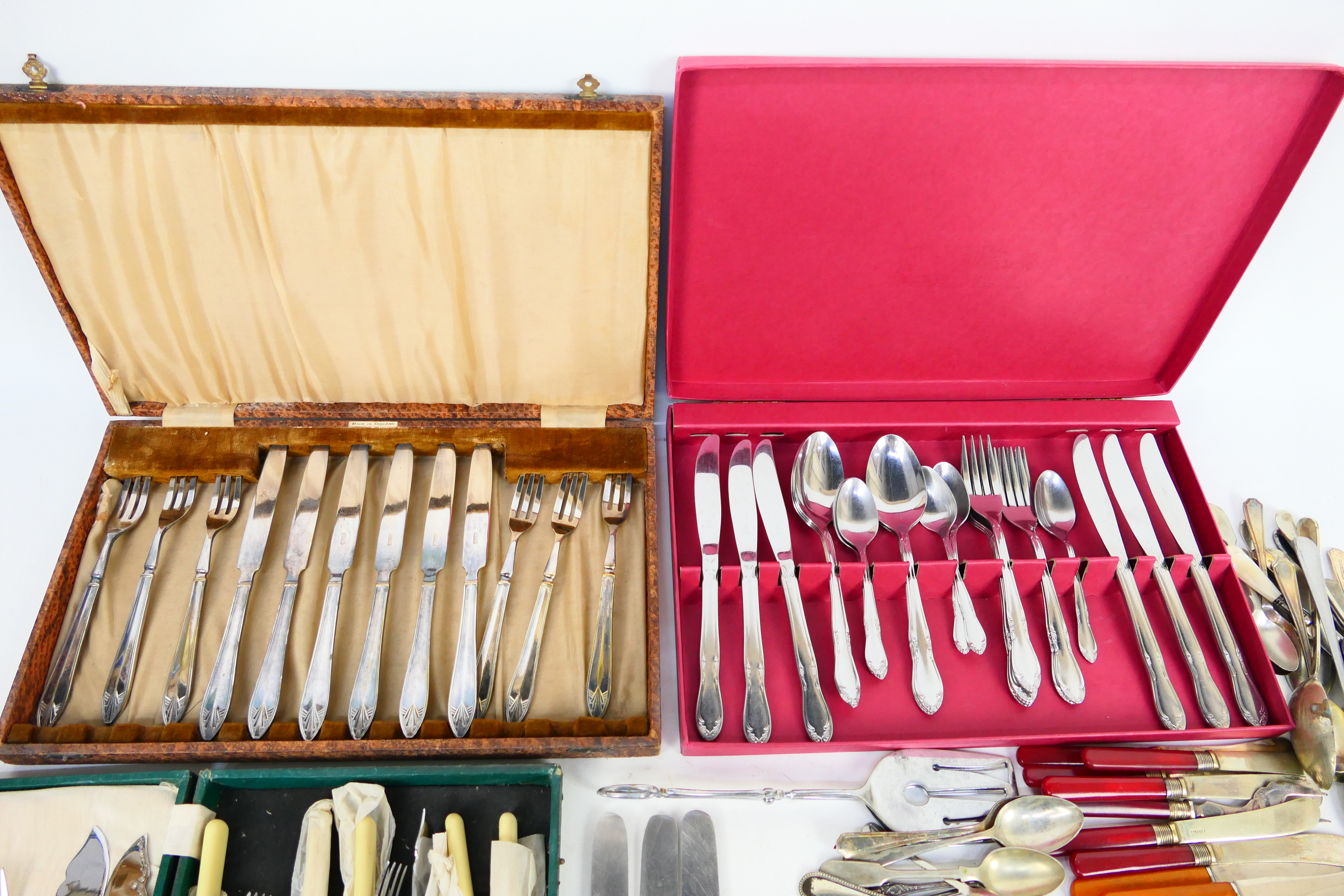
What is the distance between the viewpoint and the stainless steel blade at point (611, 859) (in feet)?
2.93

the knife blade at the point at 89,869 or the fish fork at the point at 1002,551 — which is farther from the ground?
the fish fork at the point at 1002,551

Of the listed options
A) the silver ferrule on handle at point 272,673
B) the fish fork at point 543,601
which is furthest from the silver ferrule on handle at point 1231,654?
the silver ferrule on handle at point 272,673

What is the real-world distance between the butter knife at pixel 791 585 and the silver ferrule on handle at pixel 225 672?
28.6 inches

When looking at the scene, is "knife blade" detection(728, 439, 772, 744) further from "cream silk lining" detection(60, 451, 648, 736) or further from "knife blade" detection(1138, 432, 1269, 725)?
"knife blade" detection(1138, 432, 1269, 725)

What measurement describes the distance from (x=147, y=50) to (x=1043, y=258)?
1.19 meters

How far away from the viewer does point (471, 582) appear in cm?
108

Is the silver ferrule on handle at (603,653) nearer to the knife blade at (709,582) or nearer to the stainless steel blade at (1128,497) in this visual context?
the knife blade at (709,582)

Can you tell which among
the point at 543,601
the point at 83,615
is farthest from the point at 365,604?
the point at 83,615

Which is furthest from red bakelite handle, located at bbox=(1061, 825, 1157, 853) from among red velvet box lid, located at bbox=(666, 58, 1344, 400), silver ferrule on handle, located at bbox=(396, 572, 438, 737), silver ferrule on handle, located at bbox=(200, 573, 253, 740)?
silver ferrule on handle, located at bbox=(200, 573, 253, 740)

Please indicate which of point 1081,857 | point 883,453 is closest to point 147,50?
point 883,453

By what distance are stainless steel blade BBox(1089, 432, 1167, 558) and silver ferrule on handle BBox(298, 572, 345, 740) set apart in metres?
1.15

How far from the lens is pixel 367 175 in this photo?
3.26ft

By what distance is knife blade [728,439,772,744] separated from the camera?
97 cm

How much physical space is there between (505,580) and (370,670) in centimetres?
21
